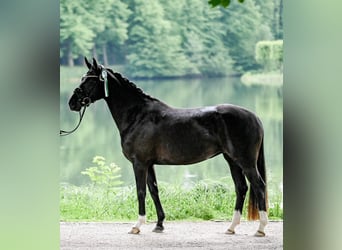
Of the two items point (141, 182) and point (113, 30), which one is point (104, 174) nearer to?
point (113, 30)

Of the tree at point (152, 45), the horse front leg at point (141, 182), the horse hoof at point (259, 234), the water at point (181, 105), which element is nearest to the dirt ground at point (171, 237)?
the horse hoof at point (259, 234)

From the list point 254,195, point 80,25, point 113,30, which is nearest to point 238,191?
point 254,195

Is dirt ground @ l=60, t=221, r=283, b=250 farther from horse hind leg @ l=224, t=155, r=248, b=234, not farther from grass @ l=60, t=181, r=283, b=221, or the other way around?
grass @ l=60, t=181, r=283, b=221

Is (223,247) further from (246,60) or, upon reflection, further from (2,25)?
(2,25)

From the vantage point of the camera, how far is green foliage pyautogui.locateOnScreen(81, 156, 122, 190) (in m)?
5.41

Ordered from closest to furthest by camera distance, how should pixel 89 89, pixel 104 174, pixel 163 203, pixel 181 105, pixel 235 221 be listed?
pixel 89 89 → pixel 235 221 → pixel 163 203 → pixel 104 174 → pixel 181 105

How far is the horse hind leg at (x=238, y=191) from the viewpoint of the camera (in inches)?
179

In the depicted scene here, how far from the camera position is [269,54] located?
5699mm

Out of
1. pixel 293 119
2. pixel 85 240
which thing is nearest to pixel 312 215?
pixel 293 119

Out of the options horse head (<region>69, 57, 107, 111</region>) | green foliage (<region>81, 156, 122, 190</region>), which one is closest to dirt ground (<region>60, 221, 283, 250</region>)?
green foliage (<region>81, 156, 122, 190</region>)

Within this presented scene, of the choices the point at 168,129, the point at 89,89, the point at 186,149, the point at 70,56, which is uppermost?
the point at 70,56

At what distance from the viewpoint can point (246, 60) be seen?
5750 mm

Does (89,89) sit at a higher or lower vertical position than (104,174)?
higher

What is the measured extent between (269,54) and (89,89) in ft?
6.15
